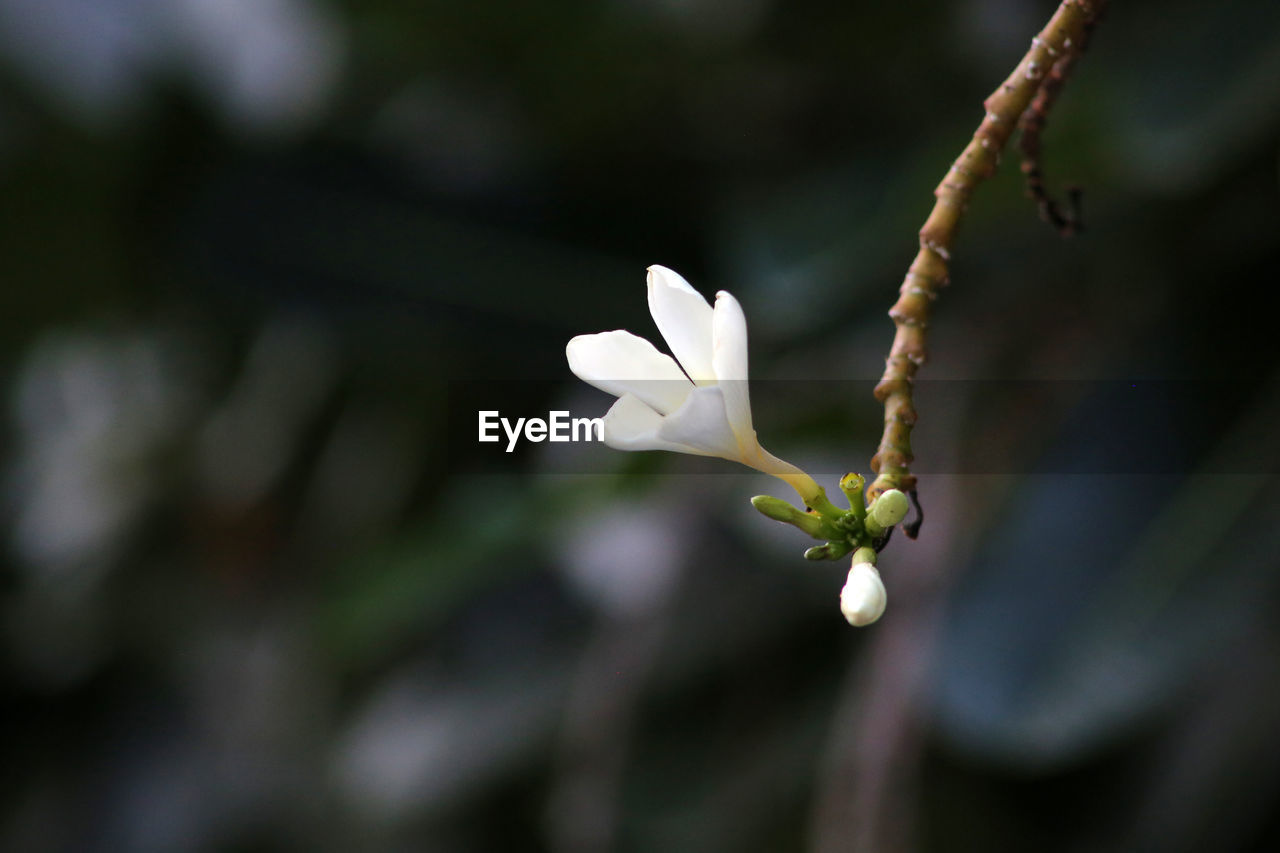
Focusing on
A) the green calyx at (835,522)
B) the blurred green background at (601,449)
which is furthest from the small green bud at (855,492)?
the blurred green background at (601,449)

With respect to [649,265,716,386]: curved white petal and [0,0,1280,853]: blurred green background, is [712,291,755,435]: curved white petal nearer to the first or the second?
[649,265,716,386]: curved white petal

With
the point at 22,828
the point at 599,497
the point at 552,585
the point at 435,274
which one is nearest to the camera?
the point at 599,497

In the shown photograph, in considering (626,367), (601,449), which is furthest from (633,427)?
(601,449)

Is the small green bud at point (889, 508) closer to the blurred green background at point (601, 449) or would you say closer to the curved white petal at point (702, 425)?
the curved white petal at point (702, 425)

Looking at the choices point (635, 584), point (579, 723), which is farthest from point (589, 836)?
point (635, 584)

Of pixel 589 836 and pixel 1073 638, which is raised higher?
pixel 1073 638

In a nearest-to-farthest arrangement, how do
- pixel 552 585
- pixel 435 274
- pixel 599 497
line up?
1. pixel 599 497
2. pixel 435 274
3. pixel 552 585

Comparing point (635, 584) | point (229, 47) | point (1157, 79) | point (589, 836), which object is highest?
point (229, 47)

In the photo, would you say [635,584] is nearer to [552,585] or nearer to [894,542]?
[552,585]
